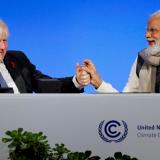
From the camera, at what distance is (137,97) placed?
130 cm

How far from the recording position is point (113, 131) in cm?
128

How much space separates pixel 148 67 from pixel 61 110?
4.36ft

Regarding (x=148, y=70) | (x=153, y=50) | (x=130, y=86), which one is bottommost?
(x=130, y=86)

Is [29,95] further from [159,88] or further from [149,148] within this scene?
[159,88]

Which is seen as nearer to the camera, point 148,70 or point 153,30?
point 148,70

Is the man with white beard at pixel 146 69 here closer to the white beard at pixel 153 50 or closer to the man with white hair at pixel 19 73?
the white beard at pixel 153 50

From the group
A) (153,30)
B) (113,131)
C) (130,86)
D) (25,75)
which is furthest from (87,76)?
(113,131)

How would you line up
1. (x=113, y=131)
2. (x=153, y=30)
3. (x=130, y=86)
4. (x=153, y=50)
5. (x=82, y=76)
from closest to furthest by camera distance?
(x=113, y=131), (x=82, y=76), (x=130, y=86), (x=153, y=50), (x=153, y=30)

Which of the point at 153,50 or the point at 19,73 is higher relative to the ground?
the point at 153,50

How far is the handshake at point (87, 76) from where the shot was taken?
7.50ft

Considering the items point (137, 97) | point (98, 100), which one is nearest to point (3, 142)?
point (98, 100)

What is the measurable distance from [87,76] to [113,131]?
3.43ft

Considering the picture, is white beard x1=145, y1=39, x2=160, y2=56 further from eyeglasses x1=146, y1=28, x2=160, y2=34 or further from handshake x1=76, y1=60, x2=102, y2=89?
handshake x1=76, y1=60, x2=102, y2=89

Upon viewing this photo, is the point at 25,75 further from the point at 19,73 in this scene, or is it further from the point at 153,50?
the point at 153,50
